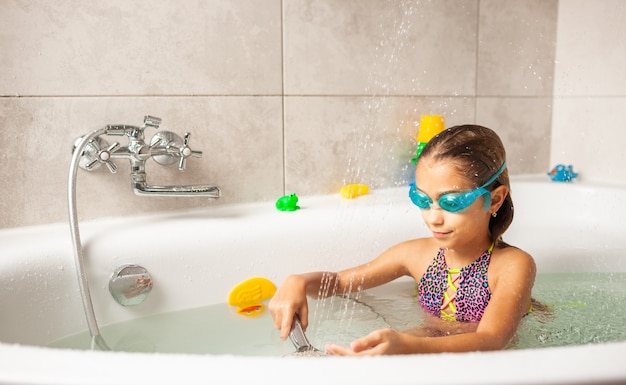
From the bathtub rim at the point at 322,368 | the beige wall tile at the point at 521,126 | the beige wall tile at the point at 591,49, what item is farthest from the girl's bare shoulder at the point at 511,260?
the beige wall tile at the point at 591,49

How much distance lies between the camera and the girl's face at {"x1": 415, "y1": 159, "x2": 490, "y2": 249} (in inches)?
42.8

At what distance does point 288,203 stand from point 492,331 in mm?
695

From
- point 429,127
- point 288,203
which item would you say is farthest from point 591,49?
point 288,203

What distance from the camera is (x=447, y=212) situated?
110cm

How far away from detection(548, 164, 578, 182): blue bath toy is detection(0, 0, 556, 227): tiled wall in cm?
9

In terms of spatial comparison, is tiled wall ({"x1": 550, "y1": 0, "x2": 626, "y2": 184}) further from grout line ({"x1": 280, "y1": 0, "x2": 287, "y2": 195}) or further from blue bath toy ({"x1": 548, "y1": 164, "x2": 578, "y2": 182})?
grout line ({"x1": 280, "y1": 0, "x2": 287, "y2": 195})

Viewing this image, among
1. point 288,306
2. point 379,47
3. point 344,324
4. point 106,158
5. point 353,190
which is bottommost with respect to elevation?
point 344,324

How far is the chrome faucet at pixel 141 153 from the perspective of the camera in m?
1.32

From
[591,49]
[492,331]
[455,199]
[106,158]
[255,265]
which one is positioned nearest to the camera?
[492,331]

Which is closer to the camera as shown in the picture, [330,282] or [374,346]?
[374,346]

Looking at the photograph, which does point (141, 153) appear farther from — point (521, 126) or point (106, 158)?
point (521, 126)

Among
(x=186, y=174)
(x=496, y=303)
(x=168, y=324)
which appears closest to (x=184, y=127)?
(x=186, y=174)

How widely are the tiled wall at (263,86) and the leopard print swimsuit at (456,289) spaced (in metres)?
0.55

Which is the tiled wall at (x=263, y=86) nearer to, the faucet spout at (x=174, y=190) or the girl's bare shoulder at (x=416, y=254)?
the faucet spout at (x=174, y=190)
